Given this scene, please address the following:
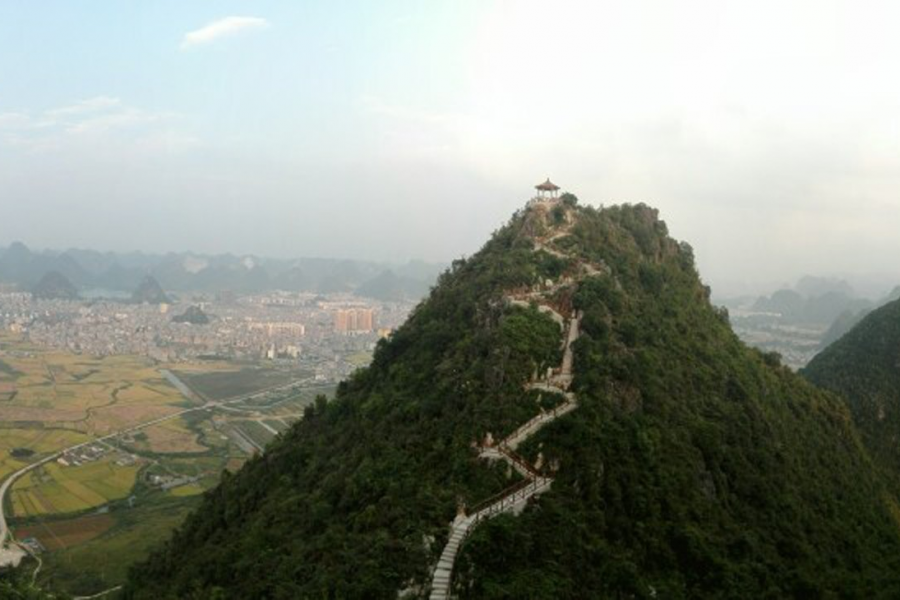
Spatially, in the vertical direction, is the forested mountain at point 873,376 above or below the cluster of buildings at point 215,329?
above

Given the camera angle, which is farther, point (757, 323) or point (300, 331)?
point (757, 323)

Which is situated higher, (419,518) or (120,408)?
(419,518)

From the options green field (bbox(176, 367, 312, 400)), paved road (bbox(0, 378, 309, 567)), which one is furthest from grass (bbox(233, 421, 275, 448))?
green field (bbox(176, 367, 312, 400))

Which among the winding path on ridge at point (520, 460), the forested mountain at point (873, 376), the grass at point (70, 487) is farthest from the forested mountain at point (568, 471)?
the grass at point (70, 487)

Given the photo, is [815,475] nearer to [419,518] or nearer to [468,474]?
[468,474]

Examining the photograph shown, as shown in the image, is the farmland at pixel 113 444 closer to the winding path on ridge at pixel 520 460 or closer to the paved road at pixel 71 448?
the paved road at pixel 71 448

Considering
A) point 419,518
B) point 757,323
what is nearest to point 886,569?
point 419,518
